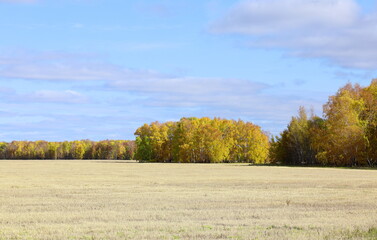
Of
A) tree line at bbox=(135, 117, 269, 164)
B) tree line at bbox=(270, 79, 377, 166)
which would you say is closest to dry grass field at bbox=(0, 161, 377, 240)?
tree line at bbox=(270, 79, 377, 166)

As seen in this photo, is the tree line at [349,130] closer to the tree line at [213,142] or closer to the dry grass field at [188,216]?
the tree line at [213,142]

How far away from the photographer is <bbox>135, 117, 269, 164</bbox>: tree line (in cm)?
14375

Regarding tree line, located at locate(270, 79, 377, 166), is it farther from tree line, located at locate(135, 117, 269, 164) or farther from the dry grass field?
the dry grass field

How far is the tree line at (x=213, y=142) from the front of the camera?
143750 mm

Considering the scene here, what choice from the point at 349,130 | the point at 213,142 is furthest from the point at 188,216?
the point at 213,142

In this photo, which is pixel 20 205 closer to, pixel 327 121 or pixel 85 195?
pixel 85 195

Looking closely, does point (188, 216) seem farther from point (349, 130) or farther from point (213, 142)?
point (213, 142)

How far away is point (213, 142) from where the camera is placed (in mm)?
144375

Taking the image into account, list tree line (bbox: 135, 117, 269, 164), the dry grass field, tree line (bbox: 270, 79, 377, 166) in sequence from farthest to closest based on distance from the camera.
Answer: tree line (bbox: 135, 117, 269, 164) < tree line (bbox: 270, 79, 377, 166) < the dry grass field

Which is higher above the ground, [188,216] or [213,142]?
[213,142]

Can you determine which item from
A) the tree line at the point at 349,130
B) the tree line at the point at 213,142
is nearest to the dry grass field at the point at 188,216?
the tree line at the point at 349,130

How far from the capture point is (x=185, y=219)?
20609mm

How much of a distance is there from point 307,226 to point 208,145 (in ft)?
416

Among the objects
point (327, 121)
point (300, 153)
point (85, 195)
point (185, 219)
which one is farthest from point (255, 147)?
point (185, 219)
